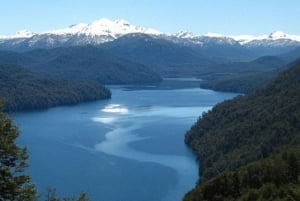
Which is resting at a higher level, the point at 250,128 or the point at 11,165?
the point at 11,165

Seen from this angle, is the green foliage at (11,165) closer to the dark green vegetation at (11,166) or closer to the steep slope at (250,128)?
the dark green vegetation at (11,166)

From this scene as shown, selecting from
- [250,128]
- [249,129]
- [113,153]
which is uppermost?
[250,128]

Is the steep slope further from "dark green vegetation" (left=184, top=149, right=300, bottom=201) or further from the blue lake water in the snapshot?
"dark green vegetation" (left=184, top=149, right=300, bottom=201)

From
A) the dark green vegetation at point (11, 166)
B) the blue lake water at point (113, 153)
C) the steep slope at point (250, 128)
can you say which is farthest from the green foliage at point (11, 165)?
the steep slope at point (250, 128)

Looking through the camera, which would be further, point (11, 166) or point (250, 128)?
point (250, 128)

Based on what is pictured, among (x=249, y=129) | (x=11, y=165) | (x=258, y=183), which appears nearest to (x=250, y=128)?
(x=249, y=129)

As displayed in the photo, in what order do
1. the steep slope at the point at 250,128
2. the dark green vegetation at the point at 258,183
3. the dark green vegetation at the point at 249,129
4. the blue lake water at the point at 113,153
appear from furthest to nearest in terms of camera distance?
Result: the steep slope at the point at 250,128 → the dark green vegetation at the point at 249,129 → the blue lake water at the point at 113,153 → the dark green vegetation at the point at 258,183

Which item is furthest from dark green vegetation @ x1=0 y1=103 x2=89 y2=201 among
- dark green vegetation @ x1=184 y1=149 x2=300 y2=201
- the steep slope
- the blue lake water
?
the steep slope

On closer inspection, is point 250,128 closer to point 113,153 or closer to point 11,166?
point 113,153
